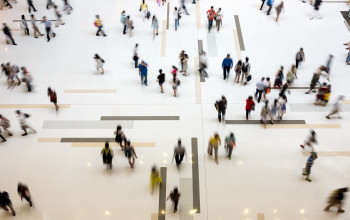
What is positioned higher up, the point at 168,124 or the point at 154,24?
the point at 154,24

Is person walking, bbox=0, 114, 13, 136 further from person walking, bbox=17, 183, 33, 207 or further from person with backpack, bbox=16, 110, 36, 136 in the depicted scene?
person walking, bbox=17, 183, 33, 207

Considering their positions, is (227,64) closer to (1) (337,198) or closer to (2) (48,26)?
(1) (337,198)

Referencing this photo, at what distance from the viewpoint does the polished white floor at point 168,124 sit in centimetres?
916

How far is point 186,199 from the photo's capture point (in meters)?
9.16

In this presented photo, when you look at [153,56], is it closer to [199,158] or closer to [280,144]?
[199,158]

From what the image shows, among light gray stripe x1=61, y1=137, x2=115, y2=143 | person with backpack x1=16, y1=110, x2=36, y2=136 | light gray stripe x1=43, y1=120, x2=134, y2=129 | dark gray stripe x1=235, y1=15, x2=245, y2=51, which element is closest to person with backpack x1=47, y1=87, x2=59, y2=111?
light gray stripe x1=43, y1=120, x2=134, y2=129

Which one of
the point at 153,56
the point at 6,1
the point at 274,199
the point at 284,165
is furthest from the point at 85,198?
the point at 6,1

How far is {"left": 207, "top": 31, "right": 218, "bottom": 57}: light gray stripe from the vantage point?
47.4 ft

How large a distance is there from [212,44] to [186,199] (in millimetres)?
8254

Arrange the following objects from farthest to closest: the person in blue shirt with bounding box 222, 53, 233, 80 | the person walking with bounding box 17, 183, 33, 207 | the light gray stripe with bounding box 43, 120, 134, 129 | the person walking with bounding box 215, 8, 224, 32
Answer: the person walking with bounding box 215, 8, 224, 32, the person in blue shirt with bounding box 222, 53, 233, 80, the light gray stripe with bounding box 43, 120, 134, 129, the person walking with bounding box 17, 183, 33, 207

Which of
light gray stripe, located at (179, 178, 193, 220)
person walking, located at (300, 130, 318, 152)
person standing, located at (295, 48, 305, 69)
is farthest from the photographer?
person standing, located at (295, 48, 305, 69)

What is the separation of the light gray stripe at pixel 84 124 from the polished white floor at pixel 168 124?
0.20 meters

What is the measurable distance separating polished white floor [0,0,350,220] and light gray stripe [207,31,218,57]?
0.80 ft

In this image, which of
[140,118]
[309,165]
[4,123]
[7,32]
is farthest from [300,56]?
[7,32]
